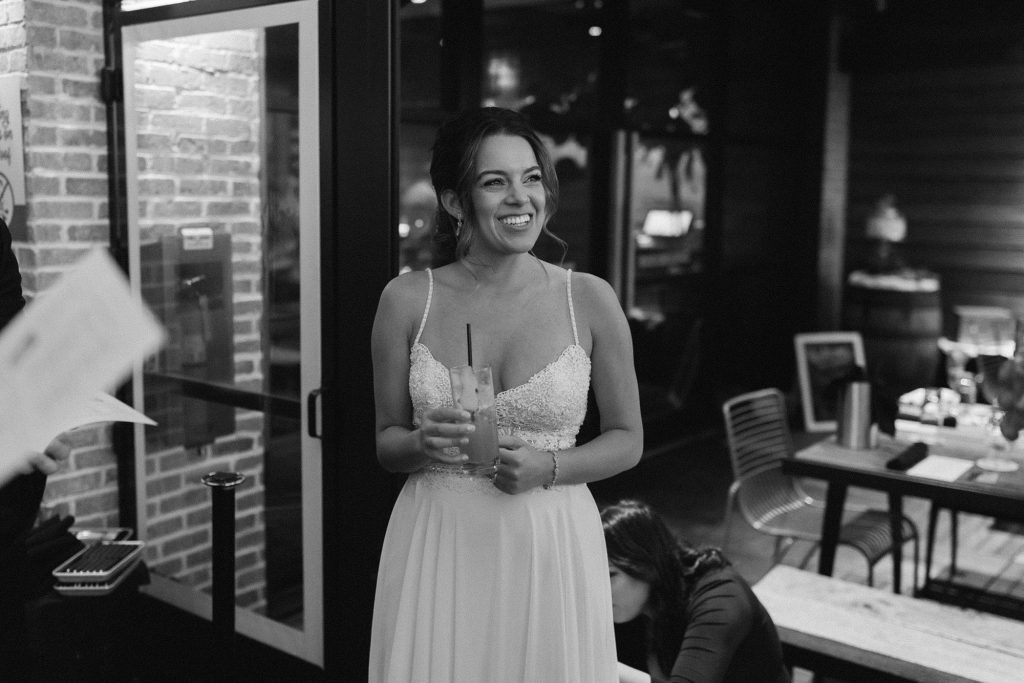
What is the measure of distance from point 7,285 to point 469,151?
89 cm

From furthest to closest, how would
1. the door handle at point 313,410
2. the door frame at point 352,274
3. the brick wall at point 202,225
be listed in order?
the brick wall at point 202,225 < the door handle at point 313,410 < the door frame at point 352,274

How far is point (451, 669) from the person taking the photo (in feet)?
5.99

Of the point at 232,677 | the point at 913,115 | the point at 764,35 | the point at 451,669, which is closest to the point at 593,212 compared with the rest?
the point at 764,35

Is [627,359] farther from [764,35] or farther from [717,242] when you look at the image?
[764,35]

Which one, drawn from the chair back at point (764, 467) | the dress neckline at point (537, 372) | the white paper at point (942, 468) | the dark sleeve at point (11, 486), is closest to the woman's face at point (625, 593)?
the dress neckline at point (537, 372)

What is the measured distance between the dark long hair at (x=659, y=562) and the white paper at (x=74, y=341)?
4.62 ft

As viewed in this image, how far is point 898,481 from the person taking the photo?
2980 millimetres

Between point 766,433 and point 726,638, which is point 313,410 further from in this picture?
point 766,433

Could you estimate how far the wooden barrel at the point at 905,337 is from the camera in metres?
6.32

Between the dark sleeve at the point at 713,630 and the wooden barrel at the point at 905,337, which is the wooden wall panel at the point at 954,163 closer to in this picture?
the wooden barrel at the point at 905,337

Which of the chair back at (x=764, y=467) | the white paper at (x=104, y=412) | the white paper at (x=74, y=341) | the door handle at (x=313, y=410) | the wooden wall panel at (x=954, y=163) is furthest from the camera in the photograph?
the wooden wall panel at (x=954, y=163)

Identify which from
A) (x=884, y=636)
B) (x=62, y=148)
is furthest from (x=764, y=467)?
(x=62, y=148)

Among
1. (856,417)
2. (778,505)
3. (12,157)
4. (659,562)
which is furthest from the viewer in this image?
(778,505)

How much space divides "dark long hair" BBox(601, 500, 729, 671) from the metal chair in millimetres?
1493
